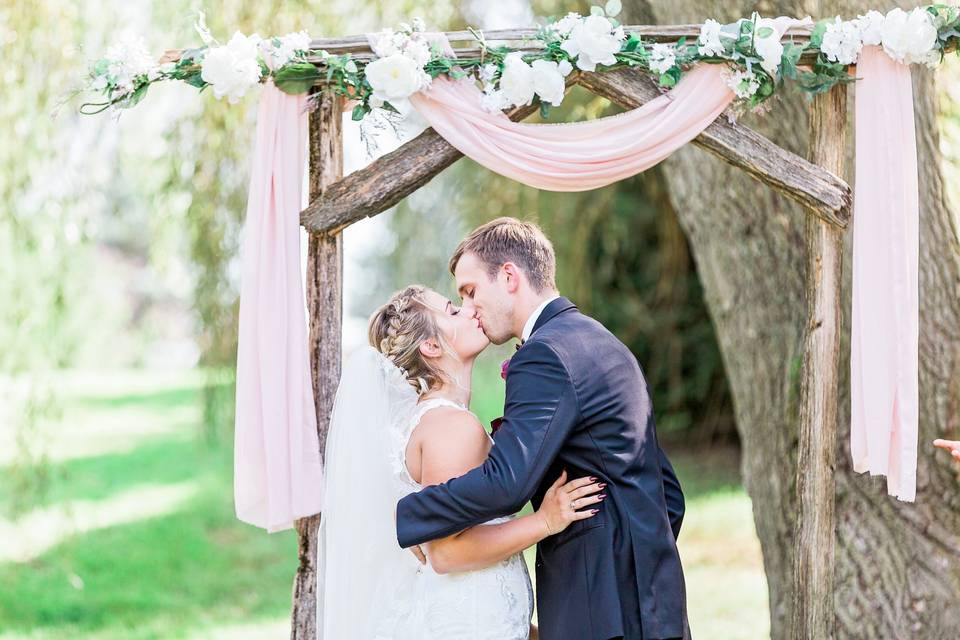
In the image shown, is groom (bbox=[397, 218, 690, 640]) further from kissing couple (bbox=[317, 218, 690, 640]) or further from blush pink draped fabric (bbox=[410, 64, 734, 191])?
blush pink draped fabric (bbox=[410, 64, 734, 191])

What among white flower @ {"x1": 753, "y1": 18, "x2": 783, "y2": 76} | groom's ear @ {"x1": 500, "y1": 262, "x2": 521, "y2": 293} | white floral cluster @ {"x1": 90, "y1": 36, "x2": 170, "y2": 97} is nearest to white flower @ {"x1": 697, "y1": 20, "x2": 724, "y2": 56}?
white flower @ {"x1": 753, "y1": 18, "x2": 783, "y2": 76}

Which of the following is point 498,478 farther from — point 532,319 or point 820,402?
point 820,402

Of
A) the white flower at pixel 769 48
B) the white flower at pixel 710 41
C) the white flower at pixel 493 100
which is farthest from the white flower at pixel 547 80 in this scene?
the white flower at pixel 769 48

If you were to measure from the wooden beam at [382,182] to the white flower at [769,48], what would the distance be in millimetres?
582

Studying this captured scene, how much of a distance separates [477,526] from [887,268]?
62.4 inches

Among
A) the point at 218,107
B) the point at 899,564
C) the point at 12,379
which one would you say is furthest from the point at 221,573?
the point at 899,564

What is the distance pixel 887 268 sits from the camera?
3.76 meters

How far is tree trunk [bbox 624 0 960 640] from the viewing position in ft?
14.3

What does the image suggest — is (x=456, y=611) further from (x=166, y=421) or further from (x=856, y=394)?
(x=166, y=421)

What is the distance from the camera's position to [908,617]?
4469 mm

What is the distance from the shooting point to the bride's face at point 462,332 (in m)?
3.32

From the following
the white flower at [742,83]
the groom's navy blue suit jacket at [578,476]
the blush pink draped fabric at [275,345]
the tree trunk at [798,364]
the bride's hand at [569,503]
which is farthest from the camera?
the tree trunk at [798,364]

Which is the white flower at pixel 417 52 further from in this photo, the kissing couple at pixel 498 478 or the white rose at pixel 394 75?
the kissing couple at pixel 498 478

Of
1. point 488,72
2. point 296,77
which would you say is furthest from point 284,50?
point 488,72
